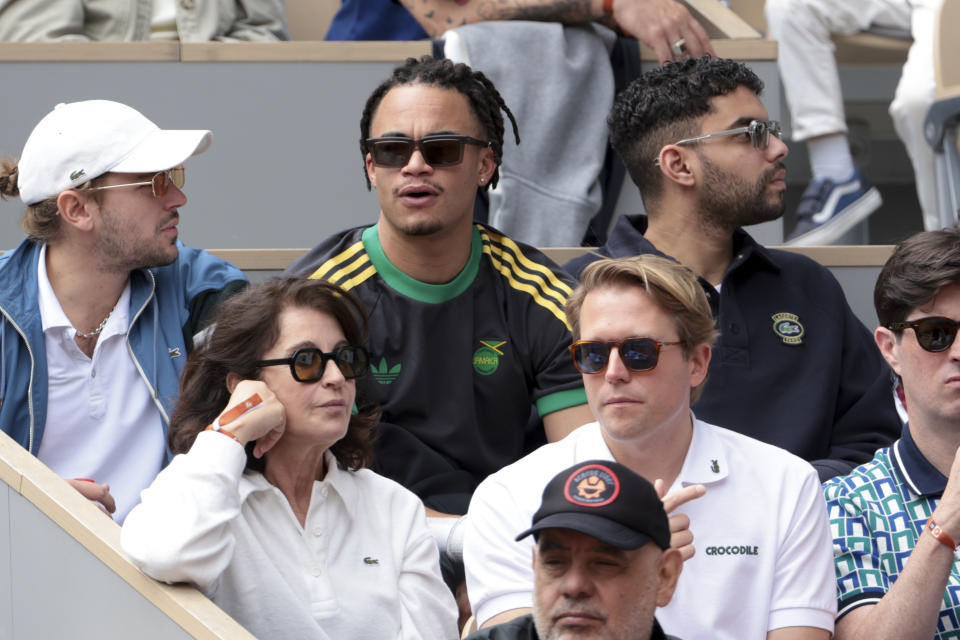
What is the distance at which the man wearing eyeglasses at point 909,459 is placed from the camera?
8.50 feet

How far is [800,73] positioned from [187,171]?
7.05 ft

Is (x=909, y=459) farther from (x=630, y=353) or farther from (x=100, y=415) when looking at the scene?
(x=100, y=415)

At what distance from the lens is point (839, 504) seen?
2709 mm

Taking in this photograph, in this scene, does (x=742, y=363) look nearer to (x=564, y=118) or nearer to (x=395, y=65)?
(x=564, y=118)

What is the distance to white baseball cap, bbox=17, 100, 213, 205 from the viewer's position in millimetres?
3369

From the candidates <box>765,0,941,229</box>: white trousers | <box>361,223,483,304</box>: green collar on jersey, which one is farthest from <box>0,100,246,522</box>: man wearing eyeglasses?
<box>765,0,941,229</box>: white trousers

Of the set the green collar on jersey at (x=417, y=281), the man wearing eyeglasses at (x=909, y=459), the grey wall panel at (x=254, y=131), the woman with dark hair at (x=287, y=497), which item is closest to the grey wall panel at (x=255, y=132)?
the grey wall panel at (x=254, y=131)

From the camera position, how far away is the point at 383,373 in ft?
10.7

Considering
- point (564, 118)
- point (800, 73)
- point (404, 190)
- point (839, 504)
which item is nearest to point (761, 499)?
point (839, 504)

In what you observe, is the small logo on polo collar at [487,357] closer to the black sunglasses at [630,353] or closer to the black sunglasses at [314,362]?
the black sunglasses at [314,362]

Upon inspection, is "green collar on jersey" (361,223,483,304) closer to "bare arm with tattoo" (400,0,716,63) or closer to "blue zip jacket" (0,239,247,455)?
"blue zip jacket" (0,239,247,455)

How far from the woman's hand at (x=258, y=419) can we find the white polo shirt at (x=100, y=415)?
0.58m

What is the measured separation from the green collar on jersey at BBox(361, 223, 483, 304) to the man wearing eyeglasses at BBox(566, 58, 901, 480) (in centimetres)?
34

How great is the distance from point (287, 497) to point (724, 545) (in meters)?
0.85
